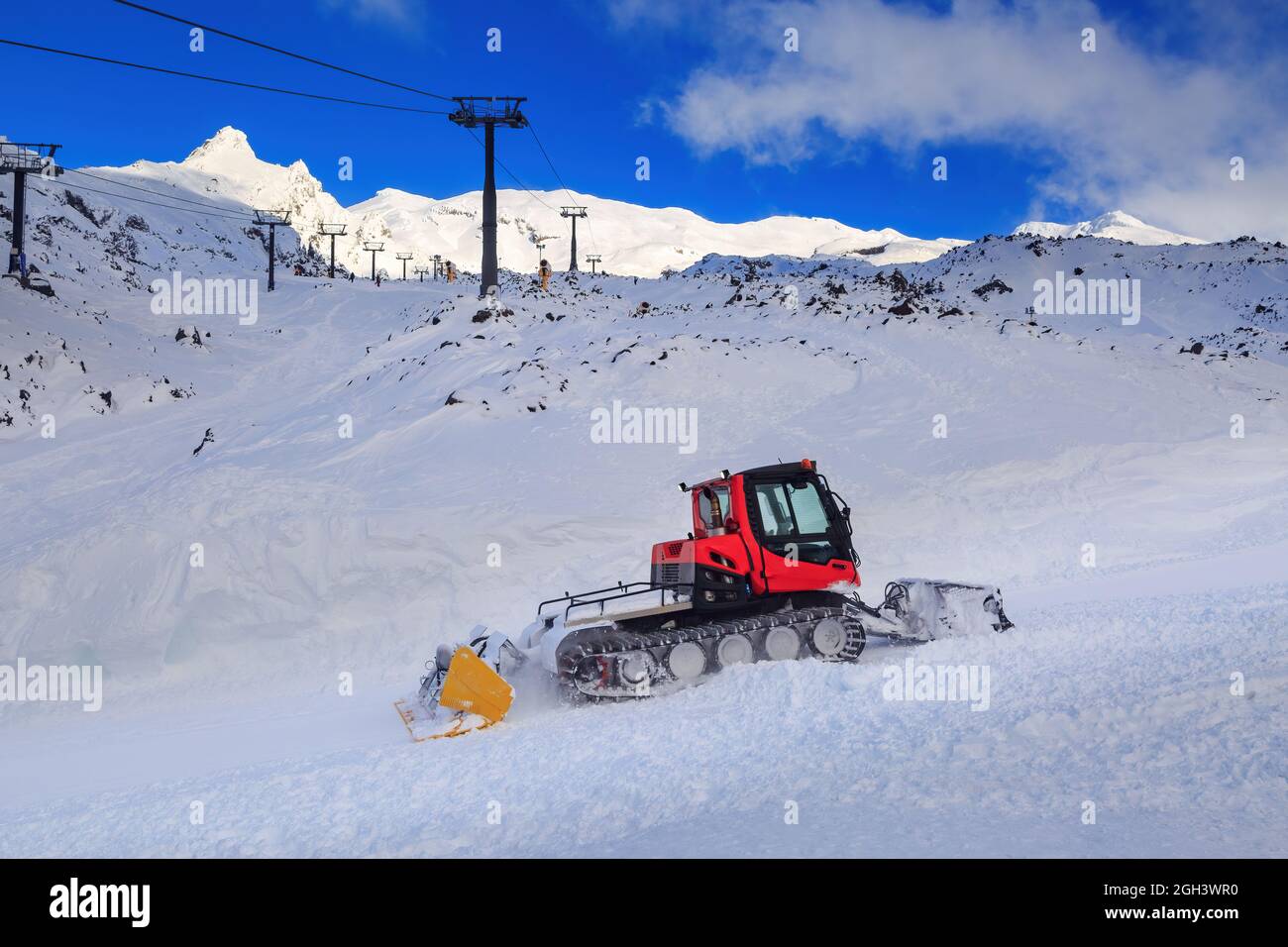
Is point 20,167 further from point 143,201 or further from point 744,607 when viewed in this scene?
point 143,201

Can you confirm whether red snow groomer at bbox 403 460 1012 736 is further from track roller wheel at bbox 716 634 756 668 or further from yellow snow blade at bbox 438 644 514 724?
yellow snow blade at bbox 438 644 514 724

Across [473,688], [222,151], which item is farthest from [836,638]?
[222,151]

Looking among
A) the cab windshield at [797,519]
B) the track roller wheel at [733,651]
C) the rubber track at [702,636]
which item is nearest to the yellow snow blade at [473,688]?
the rubber track at [702,636]

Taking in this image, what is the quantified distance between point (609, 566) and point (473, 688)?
22.1 ft

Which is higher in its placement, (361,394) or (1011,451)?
(361,394)

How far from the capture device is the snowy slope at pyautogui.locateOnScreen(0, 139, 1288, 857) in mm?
5203

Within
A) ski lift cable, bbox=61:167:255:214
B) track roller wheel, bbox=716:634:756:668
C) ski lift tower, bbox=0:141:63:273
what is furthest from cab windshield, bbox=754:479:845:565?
ski lift cable, bbox=61:167:255:214

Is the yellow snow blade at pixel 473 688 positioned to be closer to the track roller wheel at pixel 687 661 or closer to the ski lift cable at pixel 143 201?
the track roller wheel at pixel 687 661

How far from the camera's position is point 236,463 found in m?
17.9

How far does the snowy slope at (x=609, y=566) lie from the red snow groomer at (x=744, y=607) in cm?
54

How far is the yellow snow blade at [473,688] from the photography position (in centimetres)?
769

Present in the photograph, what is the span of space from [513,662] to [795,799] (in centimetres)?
429
